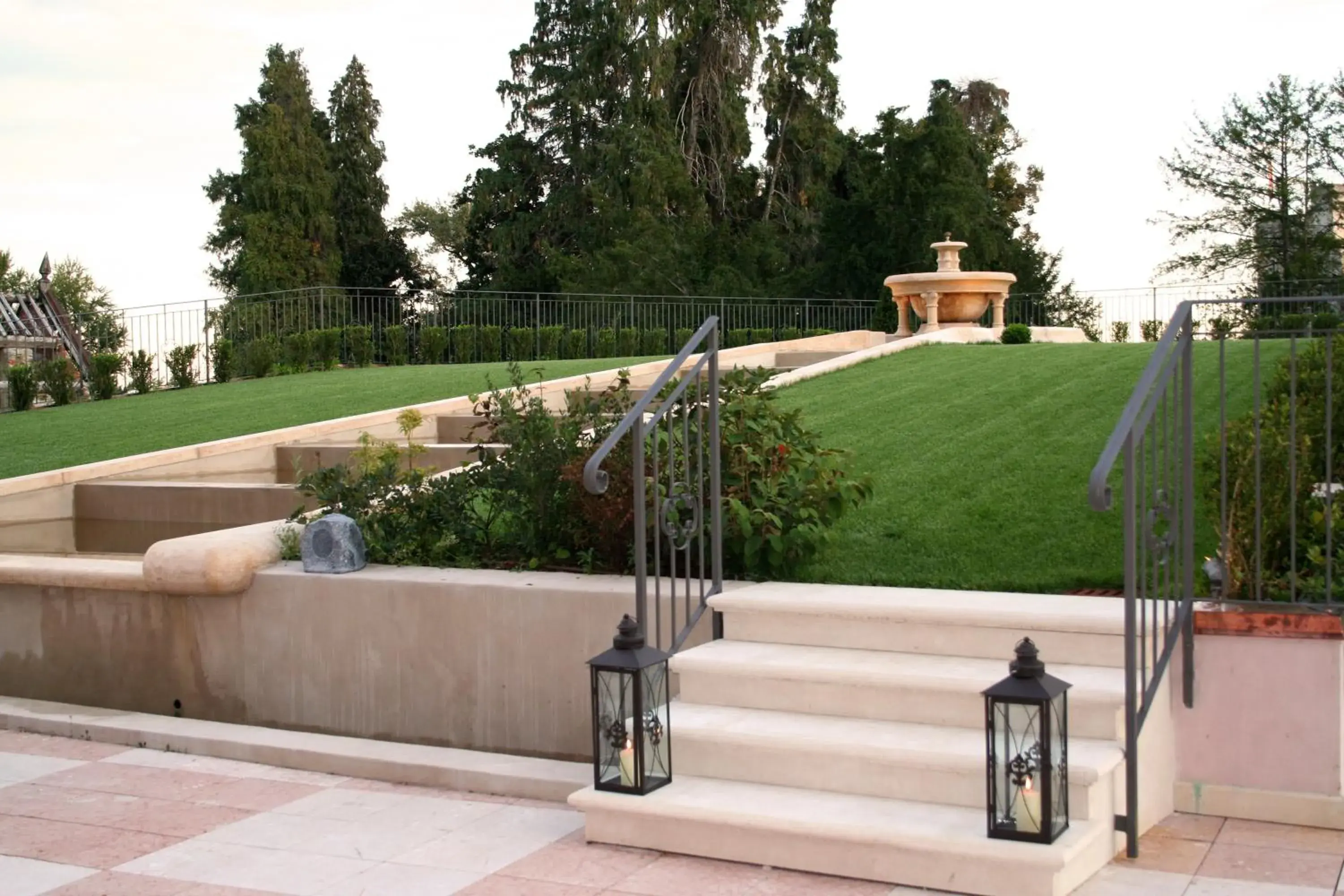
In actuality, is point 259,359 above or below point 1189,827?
above

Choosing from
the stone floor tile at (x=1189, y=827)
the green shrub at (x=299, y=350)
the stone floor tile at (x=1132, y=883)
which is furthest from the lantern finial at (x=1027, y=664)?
the green shrub at (x=299, y=350)

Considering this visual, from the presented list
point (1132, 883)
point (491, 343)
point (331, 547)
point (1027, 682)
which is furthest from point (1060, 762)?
point (491, 343)

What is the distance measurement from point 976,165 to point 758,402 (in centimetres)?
2524

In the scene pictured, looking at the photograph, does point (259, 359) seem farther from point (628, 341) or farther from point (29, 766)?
point (29, 766)

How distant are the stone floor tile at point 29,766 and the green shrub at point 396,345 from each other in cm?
1595

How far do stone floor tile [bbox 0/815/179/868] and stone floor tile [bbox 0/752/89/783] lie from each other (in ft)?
1.98

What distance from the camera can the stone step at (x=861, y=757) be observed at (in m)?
4.02

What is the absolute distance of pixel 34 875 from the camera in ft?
13.5

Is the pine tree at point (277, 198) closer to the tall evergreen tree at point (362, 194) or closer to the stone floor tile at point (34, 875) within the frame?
the tall evergreen tree at point (362, 194)

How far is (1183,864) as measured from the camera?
157 inches

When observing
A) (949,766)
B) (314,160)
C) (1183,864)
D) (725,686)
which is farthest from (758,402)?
(314,160)

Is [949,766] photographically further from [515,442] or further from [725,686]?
[515,442]

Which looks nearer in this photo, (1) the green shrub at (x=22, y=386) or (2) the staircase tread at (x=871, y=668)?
(2) the staircase tread at (x=871, y=668)

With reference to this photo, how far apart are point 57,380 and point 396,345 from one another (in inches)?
223
